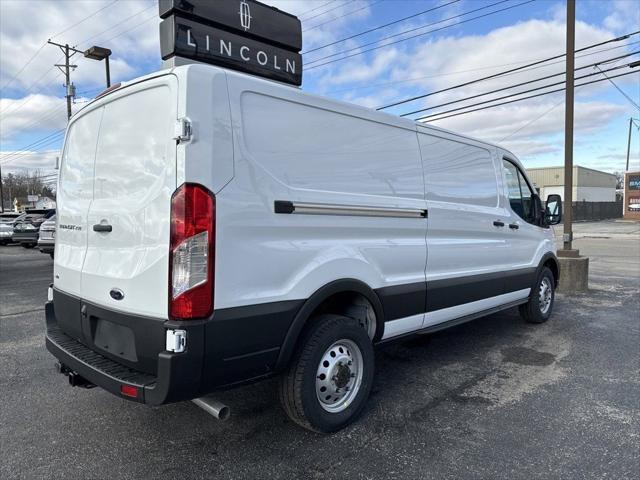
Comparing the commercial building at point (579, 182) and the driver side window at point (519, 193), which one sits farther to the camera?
the commercial building at point (579, 182)

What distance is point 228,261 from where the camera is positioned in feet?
8.79

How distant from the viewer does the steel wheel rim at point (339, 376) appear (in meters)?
3.28

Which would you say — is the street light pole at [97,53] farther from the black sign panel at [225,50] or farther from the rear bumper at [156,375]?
the rear bumper at [156,375]

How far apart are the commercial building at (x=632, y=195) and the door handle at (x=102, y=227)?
53.4m

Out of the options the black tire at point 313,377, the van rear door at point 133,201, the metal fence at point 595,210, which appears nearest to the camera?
the van rear door at point 133,201

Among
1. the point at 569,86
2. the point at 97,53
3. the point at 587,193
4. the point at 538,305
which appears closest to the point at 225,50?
the point at 538,305

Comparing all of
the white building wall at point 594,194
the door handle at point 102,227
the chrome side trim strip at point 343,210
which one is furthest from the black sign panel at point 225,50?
the white building wall at point 594,194

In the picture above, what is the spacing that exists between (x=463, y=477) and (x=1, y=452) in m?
2.86

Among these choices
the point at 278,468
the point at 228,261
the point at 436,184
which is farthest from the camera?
the point at 436,184

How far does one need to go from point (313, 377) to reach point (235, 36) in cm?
293

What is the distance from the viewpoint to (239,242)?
273 centimetres

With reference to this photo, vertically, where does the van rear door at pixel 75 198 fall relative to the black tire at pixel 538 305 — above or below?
above

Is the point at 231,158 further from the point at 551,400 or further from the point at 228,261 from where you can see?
the point at 551,400

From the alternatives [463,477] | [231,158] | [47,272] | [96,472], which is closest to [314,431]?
[463,477]
